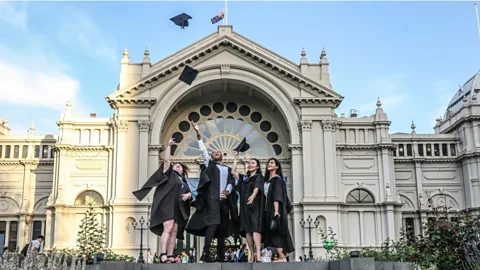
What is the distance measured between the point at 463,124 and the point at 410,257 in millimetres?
26329

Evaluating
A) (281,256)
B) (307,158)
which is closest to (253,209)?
(281,256)

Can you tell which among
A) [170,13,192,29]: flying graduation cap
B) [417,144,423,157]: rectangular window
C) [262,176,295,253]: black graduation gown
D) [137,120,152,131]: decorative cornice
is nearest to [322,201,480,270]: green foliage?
[262,176,295,253]: black graduation gown

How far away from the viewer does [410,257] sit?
2155 cm

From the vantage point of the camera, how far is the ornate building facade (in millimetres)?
39688

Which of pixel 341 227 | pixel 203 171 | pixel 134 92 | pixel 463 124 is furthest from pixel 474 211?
pixel 203 171

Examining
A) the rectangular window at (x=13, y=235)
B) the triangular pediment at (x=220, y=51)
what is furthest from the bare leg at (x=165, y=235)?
the rectangular window at (x=13, y=235)

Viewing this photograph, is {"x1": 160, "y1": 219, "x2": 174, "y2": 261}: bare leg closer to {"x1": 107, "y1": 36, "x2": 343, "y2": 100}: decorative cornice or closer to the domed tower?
{"x1": 107, "y1": 36, "x2": 343, "y2": 100}: decorative cornice

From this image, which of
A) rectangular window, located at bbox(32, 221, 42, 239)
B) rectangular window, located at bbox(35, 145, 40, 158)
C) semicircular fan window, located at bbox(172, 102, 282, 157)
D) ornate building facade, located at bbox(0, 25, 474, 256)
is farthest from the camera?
rectangular window, located at bbox(35, 145, 40, 158)

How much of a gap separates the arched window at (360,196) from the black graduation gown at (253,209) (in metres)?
28.9

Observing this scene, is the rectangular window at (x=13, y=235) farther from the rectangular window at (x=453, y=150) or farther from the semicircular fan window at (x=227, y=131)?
the rectangular window at (x=453, y=150)

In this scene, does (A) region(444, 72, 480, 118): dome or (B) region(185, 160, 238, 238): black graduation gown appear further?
(A) region(444, 72, 480, 118): dome

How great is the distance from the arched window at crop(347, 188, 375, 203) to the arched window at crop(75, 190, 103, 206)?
17.5 meters

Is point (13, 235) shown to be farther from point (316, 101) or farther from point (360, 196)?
point (360, 196)

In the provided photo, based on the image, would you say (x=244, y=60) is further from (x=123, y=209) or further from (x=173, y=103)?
(x=123, y=209)
